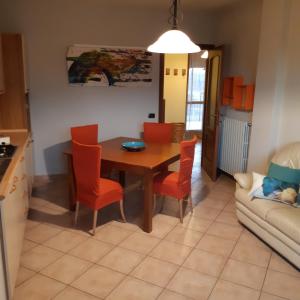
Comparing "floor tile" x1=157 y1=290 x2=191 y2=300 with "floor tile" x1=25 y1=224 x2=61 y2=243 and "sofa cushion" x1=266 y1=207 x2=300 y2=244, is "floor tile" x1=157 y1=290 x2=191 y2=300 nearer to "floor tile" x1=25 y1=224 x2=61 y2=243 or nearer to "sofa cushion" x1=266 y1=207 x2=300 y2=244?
"sofa cushion" x1=266 y1=207 x2=300 y2=244

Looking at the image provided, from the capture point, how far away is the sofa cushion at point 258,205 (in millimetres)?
2927

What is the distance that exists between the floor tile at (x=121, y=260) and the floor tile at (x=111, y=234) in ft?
0.56

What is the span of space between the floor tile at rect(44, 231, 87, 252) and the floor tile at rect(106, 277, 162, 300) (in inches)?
29.9

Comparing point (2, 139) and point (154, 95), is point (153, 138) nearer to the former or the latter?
point (154, 95)

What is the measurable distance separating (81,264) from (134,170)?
Answer: 39.3 inches

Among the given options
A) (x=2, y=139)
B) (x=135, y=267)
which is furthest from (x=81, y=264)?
(x=2, y=139)

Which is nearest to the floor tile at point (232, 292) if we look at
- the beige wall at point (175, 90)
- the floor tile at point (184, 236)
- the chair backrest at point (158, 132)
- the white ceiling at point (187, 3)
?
the floor tile at point (184, 236)

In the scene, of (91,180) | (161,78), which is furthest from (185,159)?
(161,78)

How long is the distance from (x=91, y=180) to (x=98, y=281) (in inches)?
38.0

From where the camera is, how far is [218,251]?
2.93m

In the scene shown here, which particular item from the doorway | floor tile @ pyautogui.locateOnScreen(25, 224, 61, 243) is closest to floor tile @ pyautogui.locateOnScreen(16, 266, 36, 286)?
floor tile @ pyautogui.locateOnScreen(25, 224, 61, 243)

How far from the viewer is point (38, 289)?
7.77ft

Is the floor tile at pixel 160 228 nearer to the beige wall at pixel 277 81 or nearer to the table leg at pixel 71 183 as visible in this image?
the table leg at pixel 71 183

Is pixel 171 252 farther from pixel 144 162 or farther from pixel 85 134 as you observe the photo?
pixel 85 134
